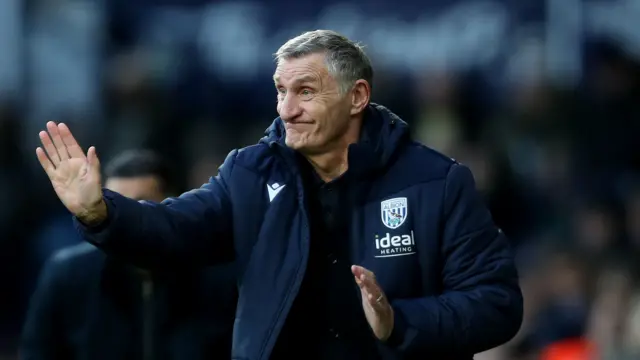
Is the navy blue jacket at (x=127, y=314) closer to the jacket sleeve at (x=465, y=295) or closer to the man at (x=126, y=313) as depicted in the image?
the man at (x=126, y=313)

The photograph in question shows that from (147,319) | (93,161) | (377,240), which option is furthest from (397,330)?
(147,319)

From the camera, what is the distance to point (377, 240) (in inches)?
179

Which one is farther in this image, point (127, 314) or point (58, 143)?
point (127, 314)

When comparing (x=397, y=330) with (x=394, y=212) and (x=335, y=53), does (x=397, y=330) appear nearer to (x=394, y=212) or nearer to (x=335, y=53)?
(x=394, y=212)

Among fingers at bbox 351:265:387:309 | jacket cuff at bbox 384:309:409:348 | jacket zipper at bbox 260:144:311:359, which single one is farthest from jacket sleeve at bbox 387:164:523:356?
jacket zipper at bbox 260:144:311:359

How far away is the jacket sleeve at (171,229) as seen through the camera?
4344 millimetres

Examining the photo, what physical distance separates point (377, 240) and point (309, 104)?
46cm

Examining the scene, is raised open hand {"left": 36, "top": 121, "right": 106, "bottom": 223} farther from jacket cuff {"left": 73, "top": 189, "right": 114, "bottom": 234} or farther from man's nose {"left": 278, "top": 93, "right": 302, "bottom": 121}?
man's nose {"left": 278, "top": 93, "right": 302, "bottom": 121}

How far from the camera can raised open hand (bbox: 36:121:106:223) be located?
4305mm

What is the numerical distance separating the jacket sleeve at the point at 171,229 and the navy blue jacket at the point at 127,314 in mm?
904

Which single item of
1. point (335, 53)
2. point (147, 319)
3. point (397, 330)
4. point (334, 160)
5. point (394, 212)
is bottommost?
point (147, 319)

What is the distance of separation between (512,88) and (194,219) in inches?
201

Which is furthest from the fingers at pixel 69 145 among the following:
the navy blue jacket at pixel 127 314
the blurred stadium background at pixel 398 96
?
the blurred stadium background at pixel 398 96

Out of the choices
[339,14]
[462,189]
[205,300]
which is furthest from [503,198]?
[462,189]
